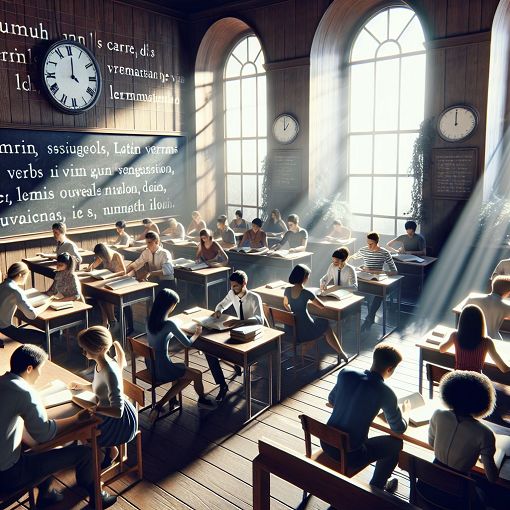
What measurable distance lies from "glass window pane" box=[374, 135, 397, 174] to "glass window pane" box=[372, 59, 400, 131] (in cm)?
20

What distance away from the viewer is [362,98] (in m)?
9.99

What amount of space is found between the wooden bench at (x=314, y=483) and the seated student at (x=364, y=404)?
1.26 meters

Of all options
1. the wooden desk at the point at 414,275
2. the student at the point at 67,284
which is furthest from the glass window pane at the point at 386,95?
the student at the point at 67,284

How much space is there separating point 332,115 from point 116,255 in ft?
17.7

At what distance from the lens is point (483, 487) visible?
111 inches

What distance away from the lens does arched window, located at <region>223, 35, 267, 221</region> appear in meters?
11.1

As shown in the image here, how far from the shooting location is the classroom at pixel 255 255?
126 inches

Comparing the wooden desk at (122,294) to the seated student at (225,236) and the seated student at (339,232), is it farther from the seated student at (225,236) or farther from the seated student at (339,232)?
the seated student at (339,232)

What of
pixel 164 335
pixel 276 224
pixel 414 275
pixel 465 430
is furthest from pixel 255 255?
pixel 465 430

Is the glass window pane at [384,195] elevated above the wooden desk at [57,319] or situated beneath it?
elevated above

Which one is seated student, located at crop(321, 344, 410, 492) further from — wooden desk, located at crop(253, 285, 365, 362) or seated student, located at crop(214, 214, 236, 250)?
seated student, located at crop(214, 214, 236, 250)

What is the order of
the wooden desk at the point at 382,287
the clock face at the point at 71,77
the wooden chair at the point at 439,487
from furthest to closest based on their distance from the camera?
the clock face at the point at 71,77, the wooden desk at the point at 382,287, the wooden chair at the point at 439,487

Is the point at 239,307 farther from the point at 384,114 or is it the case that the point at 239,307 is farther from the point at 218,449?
the point at 384,114

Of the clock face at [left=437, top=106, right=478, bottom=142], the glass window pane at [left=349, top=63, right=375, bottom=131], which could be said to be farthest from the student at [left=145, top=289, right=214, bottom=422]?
the glass window pane at [left=349, top=63, right=375, bottom=131]
